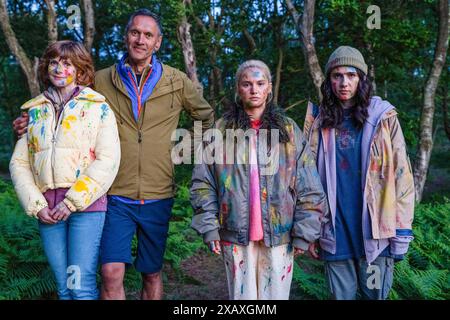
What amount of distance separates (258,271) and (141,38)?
209 centimetres

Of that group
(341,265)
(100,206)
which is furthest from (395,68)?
(100,206)

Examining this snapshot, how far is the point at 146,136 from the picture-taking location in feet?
12.7

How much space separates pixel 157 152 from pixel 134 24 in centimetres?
108

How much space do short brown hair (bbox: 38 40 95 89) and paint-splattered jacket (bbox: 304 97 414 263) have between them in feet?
6.78

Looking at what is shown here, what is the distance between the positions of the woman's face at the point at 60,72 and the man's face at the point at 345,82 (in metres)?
2.07

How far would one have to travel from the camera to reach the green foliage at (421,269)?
183 inches

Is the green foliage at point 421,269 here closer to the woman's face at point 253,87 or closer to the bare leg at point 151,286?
the bare leg at point 151,286

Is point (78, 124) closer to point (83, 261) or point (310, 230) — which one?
point (83, 261)

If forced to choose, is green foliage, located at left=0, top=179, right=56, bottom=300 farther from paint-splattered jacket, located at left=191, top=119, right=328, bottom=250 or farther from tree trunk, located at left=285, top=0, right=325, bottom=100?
tree trunk, located at left=285, top=0, right=325, bottom=100

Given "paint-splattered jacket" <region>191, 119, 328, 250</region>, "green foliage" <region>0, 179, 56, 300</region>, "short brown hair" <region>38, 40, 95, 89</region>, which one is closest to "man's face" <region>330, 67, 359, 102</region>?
"paint-splattered jacket" <region>191, 119, 328, 250</region>

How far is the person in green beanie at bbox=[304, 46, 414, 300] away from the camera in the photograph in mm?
3529

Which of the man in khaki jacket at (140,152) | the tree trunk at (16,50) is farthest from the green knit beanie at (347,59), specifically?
the tree trunk at (16,50)

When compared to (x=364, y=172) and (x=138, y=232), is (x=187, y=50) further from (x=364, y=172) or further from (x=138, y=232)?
(x=364, y=172)
